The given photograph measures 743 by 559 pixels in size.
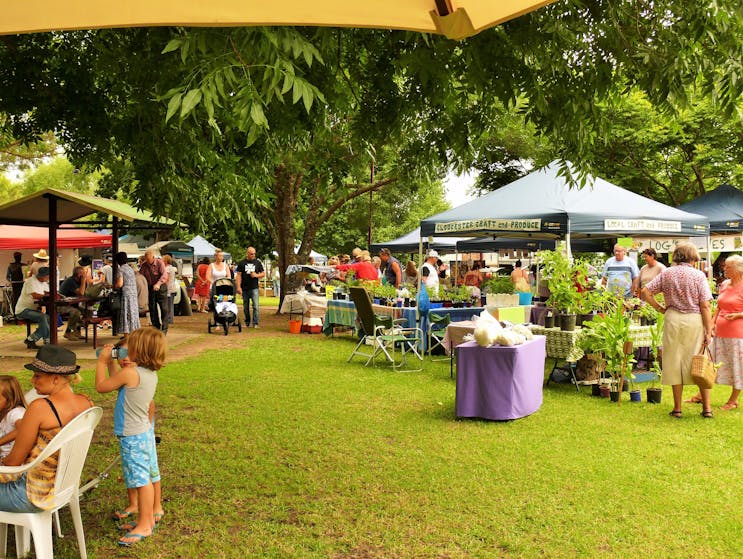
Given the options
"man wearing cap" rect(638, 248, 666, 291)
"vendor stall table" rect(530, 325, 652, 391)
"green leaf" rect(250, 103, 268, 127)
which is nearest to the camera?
"green leaf" rect(250, 103, 268, 127)

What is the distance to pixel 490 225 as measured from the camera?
12273 millimetres

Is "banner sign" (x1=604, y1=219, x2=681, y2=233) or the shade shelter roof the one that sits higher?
the shade shelter roof

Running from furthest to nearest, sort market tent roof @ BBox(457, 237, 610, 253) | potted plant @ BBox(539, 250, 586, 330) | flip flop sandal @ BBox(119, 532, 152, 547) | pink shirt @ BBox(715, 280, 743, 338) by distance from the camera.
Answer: market tent roof @ BBox(457, 237, 610, 253)
potted plant @ BBox(539, 250, 586, 330)
pink shirt @ BBox(715, 280, 743, 338)
flip flop sandal @ BBox(119, 532, 152, 547)

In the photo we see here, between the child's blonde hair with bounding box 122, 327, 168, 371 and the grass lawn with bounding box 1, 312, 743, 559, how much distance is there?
1.05 meters

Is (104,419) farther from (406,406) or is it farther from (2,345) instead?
(2,345)

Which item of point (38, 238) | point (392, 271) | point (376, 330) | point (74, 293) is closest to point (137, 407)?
point (376, 330)

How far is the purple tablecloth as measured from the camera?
7258mm

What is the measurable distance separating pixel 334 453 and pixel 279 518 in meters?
1.55

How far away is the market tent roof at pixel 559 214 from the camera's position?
11688mm

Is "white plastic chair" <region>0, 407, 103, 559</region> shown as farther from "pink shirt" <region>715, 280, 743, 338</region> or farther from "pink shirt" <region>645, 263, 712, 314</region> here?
"pink shirt" <region>715, 280, 743, 338</region>

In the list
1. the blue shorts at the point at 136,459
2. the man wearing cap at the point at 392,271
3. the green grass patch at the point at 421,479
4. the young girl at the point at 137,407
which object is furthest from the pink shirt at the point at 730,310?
the man wearing cap at the point at 392,271

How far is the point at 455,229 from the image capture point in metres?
12.8

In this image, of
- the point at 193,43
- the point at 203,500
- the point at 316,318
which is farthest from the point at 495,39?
the point at 316,318

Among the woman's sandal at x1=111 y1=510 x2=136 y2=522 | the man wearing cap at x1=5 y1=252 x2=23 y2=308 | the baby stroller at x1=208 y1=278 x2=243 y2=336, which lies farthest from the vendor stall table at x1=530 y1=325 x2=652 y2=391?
the man wearing cap at x1=5 y1=252 x2=23 y2=308
